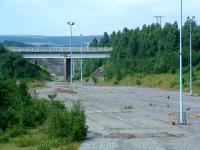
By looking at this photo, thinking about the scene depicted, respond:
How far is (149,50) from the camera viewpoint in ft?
445

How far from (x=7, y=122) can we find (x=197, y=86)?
58.8 metres

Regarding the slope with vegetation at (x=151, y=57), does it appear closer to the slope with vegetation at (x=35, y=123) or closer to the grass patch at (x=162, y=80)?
the grass patch at (x=162, y=80)

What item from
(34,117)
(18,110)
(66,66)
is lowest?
(34,117)

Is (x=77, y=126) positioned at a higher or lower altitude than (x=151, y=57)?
lower

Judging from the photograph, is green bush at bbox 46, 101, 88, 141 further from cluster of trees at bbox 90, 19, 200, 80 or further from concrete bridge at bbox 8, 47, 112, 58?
concrete bridge at bbox 8, 47, 112, 58

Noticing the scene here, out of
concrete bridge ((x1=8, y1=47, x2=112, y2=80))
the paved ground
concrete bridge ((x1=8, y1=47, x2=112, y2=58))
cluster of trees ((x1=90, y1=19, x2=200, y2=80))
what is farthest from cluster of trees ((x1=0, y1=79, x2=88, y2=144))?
concrete bridge ((x1=8, y1=47, x2=112, y2=58))

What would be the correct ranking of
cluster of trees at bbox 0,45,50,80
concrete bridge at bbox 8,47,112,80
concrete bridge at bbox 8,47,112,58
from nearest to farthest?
cluster of trees at bbox 0,45,50,80
concrete bridge at bbox 8,47,112,80
concrete bridge at bbox 8,47,112,58

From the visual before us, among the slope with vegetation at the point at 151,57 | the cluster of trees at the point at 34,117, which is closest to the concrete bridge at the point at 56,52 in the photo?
the slope with vegetation at the point at 151,57

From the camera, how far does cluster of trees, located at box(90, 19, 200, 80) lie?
113125mm

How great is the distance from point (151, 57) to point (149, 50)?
3.70 m

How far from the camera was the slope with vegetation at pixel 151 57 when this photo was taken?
10575 cm

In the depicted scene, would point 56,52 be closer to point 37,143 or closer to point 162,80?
point 162,80

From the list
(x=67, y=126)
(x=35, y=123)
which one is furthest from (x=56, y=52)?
(x=67, y=126)

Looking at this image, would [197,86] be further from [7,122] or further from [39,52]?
[39,52]
